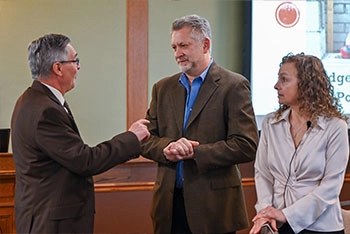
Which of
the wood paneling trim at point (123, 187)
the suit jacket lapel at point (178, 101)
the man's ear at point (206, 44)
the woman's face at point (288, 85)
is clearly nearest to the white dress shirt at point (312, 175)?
the woman's face at point (288, 85)

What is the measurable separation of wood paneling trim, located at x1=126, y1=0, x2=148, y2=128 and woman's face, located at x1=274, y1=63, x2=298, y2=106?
1.61 metres

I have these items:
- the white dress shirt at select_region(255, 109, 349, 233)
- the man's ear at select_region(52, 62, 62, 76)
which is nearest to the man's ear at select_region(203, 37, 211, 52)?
the white dress shirt at select_region(255, 109, 349, 233)

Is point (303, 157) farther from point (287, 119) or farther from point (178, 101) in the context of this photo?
point (178, 101)

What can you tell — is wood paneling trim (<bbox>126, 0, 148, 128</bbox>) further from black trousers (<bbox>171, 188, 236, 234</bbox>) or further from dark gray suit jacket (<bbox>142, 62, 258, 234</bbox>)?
black trousers (<bbox>171, 188, 236, 234</bbox>)

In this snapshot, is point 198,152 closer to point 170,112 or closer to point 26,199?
point 170,112

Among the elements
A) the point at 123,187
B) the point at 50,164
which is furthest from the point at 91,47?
the point at 50,164

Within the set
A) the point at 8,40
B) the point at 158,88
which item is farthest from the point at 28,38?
the point at 158,88

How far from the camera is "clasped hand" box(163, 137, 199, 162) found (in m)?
2.45

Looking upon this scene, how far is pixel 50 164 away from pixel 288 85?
40.5 inches

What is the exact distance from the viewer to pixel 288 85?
7.73 feet

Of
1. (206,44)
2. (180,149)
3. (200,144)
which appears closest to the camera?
(180,149)

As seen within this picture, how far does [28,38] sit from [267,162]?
6.81ft

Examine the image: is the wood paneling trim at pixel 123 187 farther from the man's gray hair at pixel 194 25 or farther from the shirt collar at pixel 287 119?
the shirt collar at pixel 287 119

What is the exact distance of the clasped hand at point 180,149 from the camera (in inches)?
96.6
